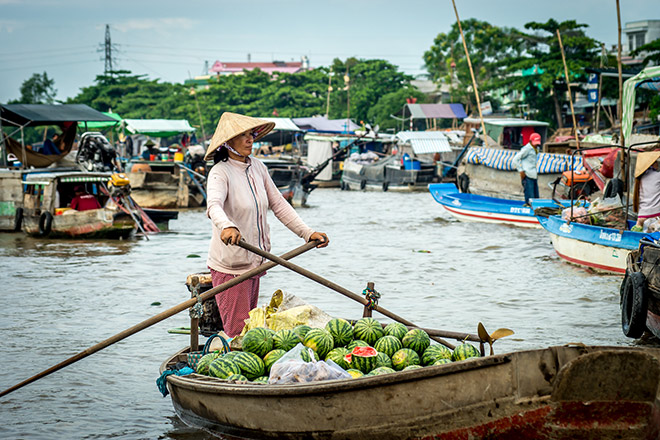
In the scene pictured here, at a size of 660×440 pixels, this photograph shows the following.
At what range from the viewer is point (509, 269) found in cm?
1100

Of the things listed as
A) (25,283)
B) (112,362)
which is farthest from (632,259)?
(25,283)

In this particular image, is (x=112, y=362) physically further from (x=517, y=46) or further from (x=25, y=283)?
(x=517, y=46)

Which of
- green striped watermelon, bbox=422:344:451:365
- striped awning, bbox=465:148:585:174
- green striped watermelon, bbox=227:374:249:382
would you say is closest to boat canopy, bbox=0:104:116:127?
striped awning, bbox=465:148:585:174

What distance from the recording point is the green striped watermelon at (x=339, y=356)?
4.05m

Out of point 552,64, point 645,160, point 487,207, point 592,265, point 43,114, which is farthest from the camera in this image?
point 552,64

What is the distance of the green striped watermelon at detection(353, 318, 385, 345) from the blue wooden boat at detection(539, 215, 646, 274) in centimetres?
518

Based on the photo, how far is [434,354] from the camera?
4.12 metres

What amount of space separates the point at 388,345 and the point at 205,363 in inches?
40.9

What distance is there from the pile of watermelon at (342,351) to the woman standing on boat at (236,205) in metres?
0.49

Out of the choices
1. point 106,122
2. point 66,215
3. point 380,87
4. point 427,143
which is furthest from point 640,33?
point 66,215

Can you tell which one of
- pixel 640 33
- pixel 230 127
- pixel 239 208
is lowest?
pixel 239 208

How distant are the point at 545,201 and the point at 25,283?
9.67 m

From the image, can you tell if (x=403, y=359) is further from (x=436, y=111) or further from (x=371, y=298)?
(x=436, y=111)

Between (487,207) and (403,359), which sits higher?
(403,359)
